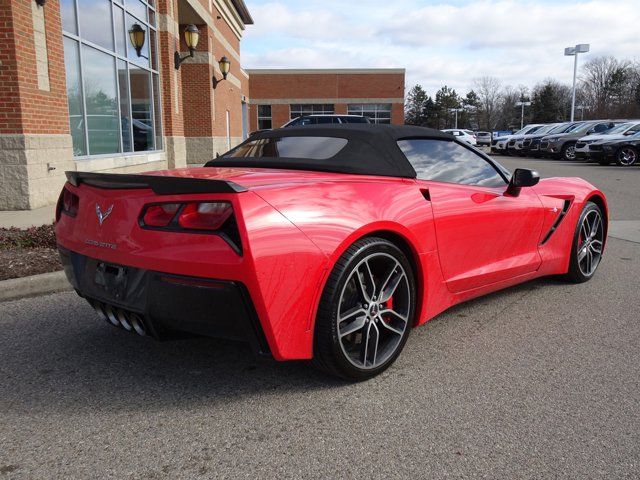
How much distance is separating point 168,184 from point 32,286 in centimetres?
280

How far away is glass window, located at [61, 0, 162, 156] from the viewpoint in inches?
402

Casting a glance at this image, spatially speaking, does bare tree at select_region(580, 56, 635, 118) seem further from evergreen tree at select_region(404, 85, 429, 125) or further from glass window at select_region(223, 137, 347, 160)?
glass window at select_region(223, 137, 347, 160)

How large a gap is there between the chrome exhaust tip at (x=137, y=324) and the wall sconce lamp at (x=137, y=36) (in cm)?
1198

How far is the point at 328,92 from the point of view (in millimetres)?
52844

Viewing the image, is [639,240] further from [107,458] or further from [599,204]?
[107,458]

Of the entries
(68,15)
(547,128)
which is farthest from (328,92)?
(68,15)

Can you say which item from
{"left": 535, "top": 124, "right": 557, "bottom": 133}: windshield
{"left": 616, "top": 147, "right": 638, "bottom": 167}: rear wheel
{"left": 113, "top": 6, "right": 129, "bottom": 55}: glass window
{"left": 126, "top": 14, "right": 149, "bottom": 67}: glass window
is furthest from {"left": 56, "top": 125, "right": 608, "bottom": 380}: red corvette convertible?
{"left": 535, "top": 124, "right": 557, "bottom": 133}: windshield

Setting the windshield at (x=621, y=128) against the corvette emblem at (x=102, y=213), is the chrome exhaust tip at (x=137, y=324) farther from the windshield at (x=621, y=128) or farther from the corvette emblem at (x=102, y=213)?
the windshield at (x=621, y=128)

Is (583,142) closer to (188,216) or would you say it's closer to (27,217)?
(27,217)

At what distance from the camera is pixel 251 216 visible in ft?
8.27

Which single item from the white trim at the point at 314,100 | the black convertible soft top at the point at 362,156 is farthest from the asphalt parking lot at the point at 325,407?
the white trim at the point at 314,100

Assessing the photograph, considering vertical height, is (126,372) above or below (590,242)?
below

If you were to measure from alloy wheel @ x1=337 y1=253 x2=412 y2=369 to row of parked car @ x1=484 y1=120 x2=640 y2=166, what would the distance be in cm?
2089

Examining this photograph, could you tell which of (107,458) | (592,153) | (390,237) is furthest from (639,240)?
(592,153)
